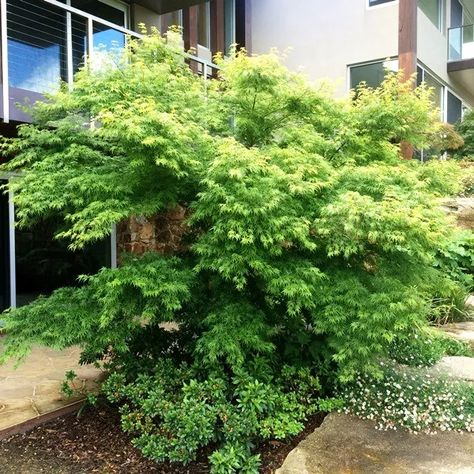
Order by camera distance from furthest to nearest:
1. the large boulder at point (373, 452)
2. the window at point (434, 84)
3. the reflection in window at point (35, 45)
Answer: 1. the window at point (434, 84)
2. the reflection in window at point (35, 45)
3. the large boulder at point (373, 452)

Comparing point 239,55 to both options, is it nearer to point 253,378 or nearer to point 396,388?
point 253,378

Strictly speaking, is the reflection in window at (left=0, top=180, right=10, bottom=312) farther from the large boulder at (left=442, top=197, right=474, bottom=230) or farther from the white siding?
the large boulder at (left=442, top=197, right=474, bottom=230)

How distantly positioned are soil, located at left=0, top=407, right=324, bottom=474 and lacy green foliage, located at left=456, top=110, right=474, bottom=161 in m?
10.7

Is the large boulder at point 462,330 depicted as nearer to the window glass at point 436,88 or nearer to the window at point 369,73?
the window at point 369,73

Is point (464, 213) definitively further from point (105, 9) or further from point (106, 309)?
point (106, 309)

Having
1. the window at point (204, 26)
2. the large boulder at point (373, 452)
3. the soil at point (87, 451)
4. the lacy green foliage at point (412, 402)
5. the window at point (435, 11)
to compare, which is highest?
the window at point (435, 11)

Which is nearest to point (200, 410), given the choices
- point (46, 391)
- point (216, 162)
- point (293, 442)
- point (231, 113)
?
point (293, 442)

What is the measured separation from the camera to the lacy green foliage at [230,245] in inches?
131

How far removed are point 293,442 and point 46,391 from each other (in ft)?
7.97

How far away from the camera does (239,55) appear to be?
15.0 ft

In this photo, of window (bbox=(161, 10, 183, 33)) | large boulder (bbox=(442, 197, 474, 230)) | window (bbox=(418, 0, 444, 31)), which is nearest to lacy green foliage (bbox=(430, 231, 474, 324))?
large boulder (bbox=(442, 197, 474, 230))

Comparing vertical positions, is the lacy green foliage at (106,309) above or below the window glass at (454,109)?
below

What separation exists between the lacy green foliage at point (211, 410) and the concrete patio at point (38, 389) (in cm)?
69

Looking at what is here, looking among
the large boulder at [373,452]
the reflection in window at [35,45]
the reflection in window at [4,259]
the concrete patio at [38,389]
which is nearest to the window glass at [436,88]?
the reflection in window at [35,45]
